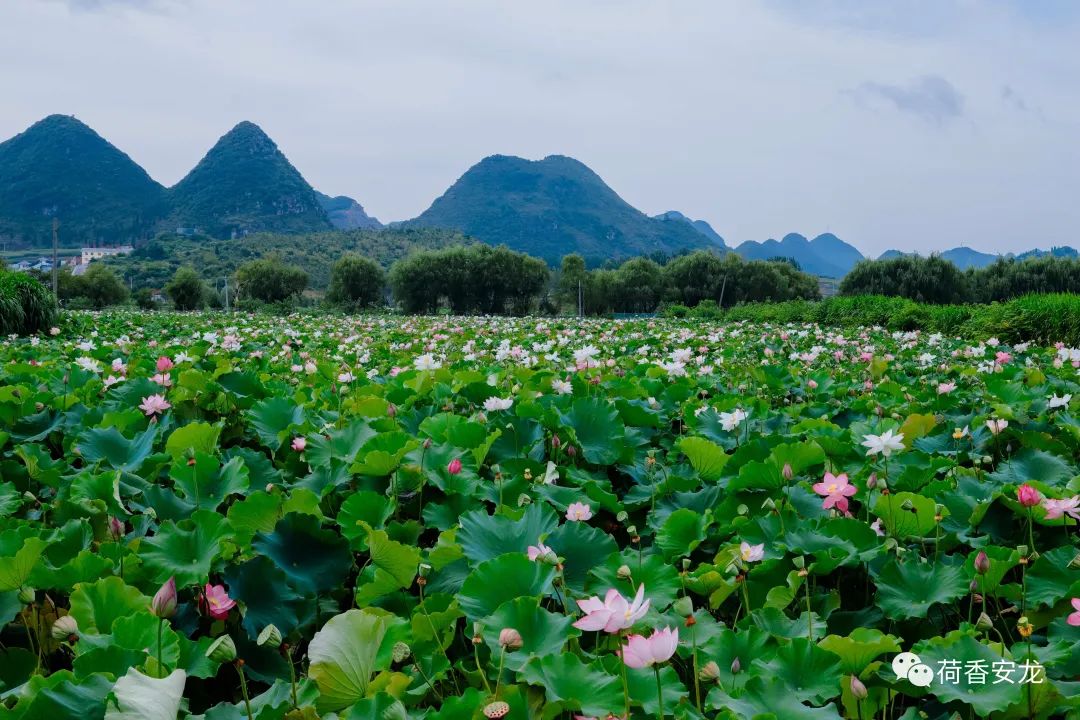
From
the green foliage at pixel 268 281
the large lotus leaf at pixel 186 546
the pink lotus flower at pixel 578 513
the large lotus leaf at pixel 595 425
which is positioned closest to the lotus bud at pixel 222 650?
the large lotus leaf at pixel 186 546

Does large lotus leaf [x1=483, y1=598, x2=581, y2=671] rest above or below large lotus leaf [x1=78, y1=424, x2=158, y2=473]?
below

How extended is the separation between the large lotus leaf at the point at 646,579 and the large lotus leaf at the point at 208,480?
0.95 metres

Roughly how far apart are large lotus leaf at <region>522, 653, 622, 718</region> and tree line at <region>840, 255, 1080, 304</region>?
5366 cm

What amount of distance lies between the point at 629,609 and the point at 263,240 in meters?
105

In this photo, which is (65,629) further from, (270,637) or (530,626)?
(530,626)

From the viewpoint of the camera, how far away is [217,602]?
4.05ft

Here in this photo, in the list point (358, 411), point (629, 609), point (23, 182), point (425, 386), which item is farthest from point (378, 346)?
point (23, 182)

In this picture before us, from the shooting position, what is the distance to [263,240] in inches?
3812

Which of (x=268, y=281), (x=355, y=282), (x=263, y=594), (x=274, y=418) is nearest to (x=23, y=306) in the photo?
(x=274, y=418)

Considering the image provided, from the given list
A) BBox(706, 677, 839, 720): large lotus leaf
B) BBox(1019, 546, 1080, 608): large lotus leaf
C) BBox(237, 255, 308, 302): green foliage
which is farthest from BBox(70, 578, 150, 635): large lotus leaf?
BBox(237, 255, 308, 302): green foliage

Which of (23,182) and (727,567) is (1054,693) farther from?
(23,182)

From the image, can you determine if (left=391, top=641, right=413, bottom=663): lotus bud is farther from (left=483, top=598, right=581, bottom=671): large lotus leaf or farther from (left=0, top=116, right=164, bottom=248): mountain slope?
(left=0, top=116, right=164, bottom=248): mountain slope

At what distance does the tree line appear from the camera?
49.4 meters

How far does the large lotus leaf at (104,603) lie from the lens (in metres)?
1.17
